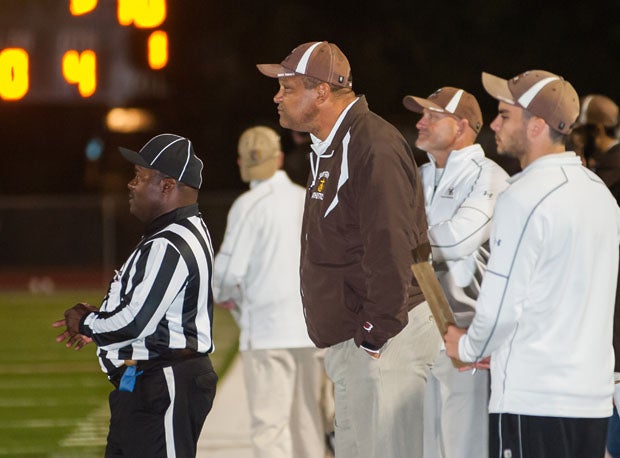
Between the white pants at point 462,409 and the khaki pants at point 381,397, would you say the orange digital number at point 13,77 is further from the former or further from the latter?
the khaki pants at point 381,397

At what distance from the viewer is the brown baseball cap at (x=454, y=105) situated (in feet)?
18.4

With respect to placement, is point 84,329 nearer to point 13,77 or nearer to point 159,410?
point 159,410

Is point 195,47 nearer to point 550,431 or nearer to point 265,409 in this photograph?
point 265,409

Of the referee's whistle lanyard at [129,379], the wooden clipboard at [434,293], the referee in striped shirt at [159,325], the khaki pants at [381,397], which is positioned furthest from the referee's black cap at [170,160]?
the wooden clipboard at [434,293]

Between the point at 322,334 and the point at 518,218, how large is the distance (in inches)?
41.8

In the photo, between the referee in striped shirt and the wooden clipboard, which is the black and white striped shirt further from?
the wooden clipboard

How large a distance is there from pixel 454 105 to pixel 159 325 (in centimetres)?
189

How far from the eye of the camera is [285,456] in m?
A: 6.62

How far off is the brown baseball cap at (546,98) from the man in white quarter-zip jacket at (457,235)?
3.73 ft

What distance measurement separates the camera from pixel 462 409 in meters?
5.38

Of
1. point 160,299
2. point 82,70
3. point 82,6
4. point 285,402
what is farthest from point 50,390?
point 160,299

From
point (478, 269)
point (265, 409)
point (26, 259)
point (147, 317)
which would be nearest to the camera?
point (147, 317)

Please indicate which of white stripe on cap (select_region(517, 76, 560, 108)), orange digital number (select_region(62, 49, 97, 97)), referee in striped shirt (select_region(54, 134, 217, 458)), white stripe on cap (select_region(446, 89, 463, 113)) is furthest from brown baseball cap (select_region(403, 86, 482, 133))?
orange digital number (select_region(62, 49, 97, 97))

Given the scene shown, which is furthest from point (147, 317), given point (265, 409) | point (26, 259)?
point (26, 259)
